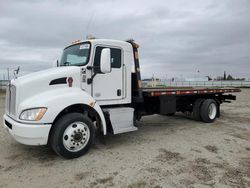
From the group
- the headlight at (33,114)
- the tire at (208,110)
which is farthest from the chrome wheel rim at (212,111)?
the headlight at (33,114)

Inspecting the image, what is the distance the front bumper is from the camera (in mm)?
3807

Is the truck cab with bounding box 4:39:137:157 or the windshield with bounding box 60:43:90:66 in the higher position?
the windshield with bounding box 60:43:90:66

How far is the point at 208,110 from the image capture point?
Result: 25.8 ft

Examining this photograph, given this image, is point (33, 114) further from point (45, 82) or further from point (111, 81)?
point (111, 81)

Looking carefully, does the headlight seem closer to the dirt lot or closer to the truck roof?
the dirt lot

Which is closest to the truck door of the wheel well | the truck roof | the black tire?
the truck roof

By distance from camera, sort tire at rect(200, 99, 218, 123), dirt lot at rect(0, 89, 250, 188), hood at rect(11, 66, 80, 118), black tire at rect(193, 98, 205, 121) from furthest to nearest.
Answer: black tire at rect(193, 98, 205, 121) → tire at rect(200, 99, 218, 123) → hood at rect(11, 66, 80, 118) → dirt lot at rect(0, 89, 250, 188)

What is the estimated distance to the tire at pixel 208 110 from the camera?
25.4 ft

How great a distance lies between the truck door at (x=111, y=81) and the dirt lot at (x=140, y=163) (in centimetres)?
122

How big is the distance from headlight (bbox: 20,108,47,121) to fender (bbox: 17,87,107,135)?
0.19ft

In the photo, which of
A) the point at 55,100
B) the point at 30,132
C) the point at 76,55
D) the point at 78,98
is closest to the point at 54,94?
the point at 55,100

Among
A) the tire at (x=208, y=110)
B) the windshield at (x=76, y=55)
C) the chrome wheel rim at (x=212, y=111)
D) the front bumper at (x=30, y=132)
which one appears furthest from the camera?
the chrome wheel rim at (x=212, y=111)

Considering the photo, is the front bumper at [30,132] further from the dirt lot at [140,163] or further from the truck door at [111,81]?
the truck door at [111,81]

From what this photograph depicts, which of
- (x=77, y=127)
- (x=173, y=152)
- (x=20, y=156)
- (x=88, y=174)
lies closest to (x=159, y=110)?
(x=173, y=152)
